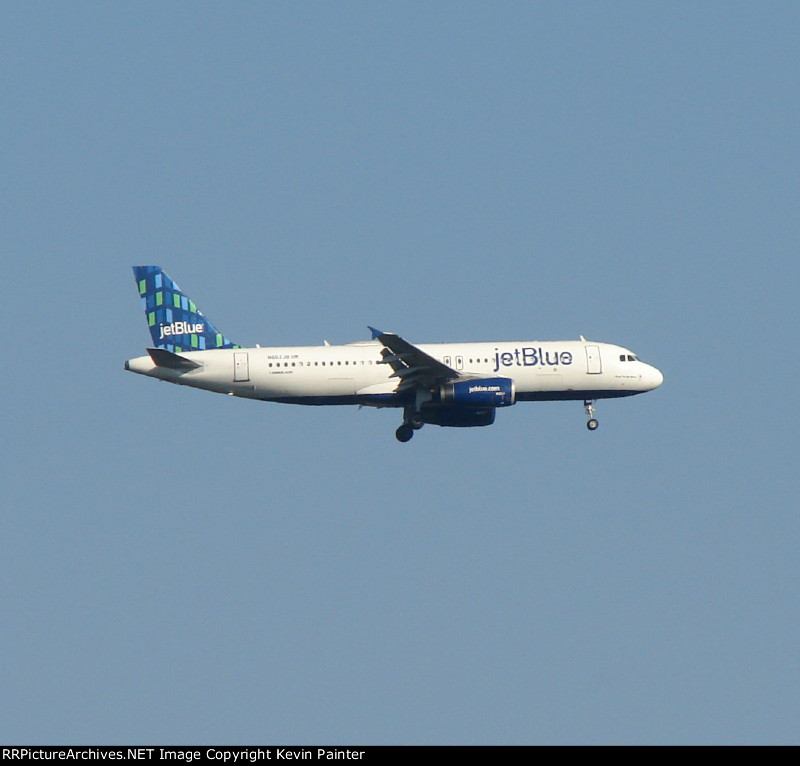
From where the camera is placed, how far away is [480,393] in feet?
237

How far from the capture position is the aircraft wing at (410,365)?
70750 millimetres

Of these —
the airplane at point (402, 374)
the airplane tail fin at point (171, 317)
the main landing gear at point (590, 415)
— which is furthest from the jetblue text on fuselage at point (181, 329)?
the main landing gear at point (590, 415)

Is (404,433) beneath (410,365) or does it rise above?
beneath

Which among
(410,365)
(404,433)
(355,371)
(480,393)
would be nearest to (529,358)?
(480,393)

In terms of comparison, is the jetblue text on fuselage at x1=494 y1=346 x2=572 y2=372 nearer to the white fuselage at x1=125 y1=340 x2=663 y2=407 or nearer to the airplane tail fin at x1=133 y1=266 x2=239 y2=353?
the white fuselage at x1=125 y1=340 x2=663 y2=407

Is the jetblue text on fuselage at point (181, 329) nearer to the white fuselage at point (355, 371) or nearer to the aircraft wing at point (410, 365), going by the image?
the white fuselage at point (355, 371)

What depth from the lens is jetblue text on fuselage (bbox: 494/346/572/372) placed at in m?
74.8

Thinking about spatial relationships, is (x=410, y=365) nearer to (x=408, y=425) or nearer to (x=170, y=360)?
(x=408, y=425)

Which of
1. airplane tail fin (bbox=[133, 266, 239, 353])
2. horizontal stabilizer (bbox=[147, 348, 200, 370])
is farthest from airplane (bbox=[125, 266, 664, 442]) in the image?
airplane tail fin (bbox=[133, 266, 239, 353])

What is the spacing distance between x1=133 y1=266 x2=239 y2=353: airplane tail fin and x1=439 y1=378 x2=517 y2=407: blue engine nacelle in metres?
12.3

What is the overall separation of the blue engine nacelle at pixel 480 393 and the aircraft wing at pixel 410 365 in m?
0.91

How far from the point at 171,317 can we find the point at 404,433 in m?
13.6
